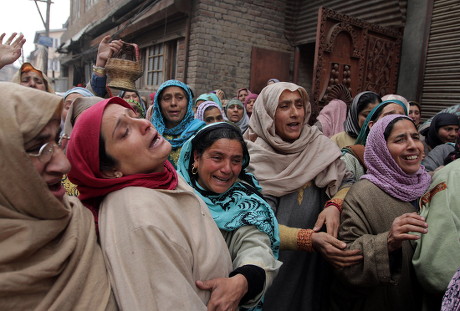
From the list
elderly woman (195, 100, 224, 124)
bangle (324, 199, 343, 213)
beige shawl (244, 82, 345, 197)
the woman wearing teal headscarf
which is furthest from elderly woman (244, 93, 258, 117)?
bangle (324, 199, 343, 213)

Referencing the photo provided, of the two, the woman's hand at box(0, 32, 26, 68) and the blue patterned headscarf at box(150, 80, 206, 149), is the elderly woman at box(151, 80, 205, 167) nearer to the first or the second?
the blue patterned headscarf at box(150, 80, 206, 149)

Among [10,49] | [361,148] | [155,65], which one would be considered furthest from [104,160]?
[155,65]

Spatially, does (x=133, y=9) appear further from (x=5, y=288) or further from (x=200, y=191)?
(x=5, y=288)

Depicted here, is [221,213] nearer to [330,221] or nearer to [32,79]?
[330,221]

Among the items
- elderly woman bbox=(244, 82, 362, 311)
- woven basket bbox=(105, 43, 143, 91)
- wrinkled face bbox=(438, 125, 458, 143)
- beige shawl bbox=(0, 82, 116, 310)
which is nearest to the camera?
beige shawl bbox=(0, 82, 116, 310)

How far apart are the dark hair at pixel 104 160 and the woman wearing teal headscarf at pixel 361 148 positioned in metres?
1.69

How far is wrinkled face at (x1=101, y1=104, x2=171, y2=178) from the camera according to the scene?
3.96ft

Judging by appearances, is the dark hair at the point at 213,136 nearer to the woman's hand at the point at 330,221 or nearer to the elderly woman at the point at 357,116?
the woman's hand at the point at 330,221

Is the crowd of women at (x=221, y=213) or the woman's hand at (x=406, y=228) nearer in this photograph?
the crowd of women at (x=221, y=213)

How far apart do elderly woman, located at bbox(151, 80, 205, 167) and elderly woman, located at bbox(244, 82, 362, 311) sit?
1190mm

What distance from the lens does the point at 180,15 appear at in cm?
744

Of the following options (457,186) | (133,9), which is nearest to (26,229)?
(457,186)

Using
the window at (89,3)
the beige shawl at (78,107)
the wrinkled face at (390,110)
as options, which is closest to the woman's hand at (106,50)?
the beige shawl at (78,107)

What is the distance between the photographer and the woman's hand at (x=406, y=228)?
4.91ft
